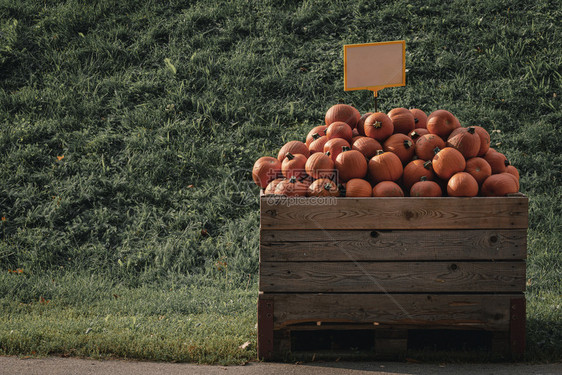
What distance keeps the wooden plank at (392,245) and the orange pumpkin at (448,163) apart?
1.24 ft

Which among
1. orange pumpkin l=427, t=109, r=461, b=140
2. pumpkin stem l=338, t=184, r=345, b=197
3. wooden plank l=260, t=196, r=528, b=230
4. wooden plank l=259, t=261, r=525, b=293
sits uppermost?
orange pumpkin l=427, t=109, r=461, b=140


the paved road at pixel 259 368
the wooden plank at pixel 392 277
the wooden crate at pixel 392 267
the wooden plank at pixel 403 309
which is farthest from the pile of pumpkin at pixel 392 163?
the paved road at pixel 259 368

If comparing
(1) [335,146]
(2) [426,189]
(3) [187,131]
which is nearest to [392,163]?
(2) [426,189]

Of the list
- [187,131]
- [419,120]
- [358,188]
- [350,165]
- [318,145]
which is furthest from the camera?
[187,131]

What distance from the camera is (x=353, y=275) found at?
3244 millimetres

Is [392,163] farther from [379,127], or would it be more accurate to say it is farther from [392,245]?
[392,245]

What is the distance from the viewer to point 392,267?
323 centimetres

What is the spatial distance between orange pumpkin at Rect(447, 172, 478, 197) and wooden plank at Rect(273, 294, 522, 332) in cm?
61

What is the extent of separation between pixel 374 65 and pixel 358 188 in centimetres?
105

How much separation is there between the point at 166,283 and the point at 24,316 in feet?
3.95

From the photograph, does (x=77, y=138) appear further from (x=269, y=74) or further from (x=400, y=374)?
(x=400, y=374)

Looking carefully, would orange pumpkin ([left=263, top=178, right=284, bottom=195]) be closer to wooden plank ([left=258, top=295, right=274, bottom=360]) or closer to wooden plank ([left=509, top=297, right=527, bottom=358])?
wooden plank ([left=258, top=295, right=274, bottom=360])

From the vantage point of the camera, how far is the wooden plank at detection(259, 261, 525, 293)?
3227 mm

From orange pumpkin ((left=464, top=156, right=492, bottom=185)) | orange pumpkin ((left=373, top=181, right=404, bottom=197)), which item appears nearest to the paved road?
orange pumpkin ((left=373, top=181, right=404, bottom=197))
